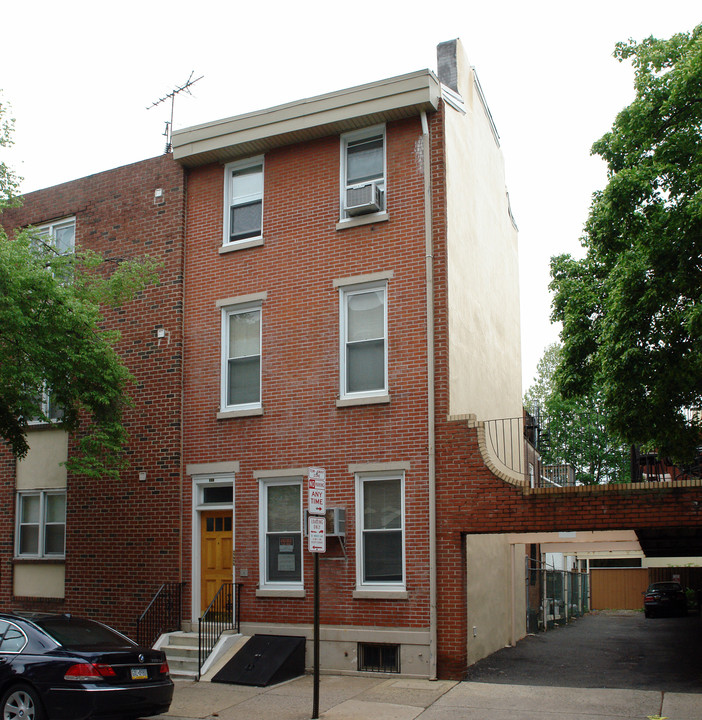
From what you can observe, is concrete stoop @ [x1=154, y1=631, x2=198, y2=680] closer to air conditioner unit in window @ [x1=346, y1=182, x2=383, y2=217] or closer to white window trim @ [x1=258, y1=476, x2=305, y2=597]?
white window trim @ [x1=258, y1=476, x2=305, y2=597]

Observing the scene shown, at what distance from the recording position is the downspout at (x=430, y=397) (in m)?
13.8

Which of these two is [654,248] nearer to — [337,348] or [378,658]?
[337,348]

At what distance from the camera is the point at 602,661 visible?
16641 millimetres

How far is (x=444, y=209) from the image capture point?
50.0 ft

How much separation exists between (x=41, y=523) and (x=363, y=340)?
828cm

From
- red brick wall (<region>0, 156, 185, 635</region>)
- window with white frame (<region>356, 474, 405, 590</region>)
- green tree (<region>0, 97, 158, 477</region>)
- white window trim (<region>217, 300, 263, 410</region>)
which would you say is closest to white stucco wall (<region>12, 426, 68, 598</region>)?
red brick wall (<region>0, 156, 185, 635</region>)

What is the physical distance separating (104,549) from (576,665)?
370 inches

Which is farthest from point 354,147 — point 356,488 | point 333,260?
point 356,488

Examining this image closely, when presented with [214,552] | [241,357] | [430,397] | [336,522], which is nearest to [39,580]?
[214,552]

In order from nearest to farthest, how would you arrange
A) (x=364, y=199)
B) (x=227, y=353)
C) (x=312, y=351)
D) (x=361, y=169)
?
(x=364, y=199)
(x=312, y=351)
(x=361, y=169)
(x=227, y=353)

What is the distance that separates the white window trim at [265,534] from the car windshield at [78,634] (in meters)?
4.30

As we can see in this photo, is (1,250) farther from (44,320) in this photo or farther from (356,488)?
(356,488)

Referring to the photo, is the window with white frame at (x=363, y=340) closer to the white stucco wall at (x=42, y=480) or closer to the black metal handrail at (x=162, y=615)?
the black metal handrail at (x=162, y=615)

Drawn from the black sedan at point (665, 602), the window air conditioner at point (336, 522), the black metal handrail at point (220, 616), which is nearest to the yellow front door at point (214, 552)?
the black metal handrail at point (220, 616)
